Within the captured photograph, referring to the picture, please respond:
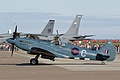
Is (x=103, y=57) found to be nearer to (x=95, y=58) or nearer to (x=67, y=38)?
(x=95, y=58)

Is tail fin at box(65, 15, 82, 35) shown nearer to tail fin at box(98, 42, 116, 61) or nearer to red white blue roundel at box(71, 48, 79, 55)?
tail fin at box(98, 42, 116, 61)

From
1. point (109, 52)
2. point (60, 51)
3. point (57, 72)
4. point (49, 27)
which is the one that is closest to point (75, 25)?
point (49, 27)

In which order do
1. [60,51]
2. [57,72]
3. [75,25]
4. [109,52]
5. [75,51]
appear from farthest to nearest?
[75,25] → [109,52] → [60,51] → [75,51] → [57,72]

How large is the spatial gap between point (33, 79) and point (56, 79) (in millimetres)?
1014

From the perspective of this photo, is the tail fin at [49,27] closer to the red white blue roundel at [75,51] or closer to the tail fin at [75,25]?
the tail fin at [75,25]

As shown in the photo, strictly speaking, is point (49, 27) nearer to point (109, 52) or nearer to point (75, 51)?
point (109, 52)

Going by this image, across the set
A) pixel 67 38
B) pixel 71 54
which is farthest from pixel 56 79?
pixel 67 38

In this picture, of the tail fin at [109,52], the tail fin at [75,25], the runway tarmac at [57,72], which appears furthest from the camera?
the tail fin at [75,25]

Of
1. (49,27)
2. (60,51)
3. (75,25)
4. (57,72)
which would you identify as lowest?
(57,72)

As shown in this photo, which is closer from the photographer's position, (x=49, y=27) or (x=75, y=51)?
(x=75, y=51)

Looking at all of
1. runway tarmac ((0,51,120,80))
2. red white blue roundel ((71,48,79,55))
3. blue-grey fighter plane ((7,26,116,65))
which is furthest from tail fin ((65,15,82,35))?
runway tarmac ((0,51,120,80))

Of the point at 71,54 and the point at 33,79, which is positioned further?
the point at 71,54

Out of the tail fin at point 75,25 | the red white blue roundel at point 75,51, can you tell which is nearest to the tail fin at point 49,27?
the tail fin at point 75,25

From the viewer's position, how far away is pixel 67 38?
70875 millimetres
